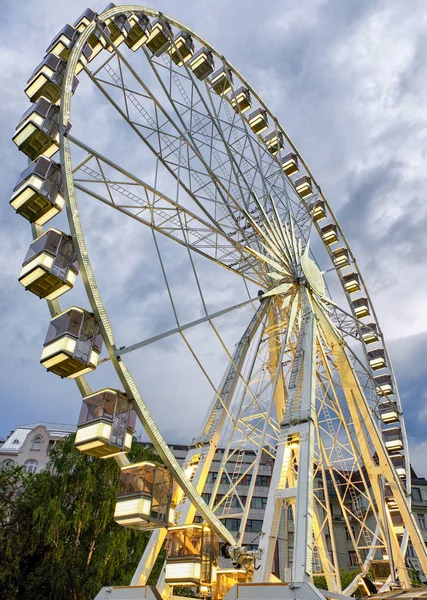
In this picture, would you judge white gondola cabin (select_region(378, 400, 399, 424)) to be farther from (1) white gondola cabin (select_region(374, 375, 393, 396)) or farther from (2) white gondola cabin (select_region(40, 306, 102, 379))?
(2) white gondola cabin (select_region(40, 306, 102, 379))

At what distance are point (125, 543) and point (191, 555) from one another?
14.7m

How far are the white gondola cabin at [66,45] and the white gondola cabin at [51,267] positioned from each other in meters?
6.26

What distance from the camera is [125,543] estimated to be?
2342cm

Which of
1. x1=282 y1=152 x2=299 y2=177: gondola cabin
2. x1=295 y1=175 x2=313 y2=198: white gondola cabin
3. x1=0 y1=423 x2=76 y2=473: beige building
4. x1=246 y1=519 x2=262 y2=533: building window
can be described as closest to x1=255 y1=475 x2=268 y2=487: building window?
x1=246 y1=519 x2=262 y2=533: building window

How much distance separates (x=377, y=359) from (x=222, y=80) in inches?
583

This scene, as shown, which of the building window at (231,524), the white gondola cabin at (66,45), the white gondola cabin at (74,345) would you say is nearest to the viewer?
the white gondola cabin at (74,345)

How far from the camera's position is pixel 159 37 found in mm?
18172

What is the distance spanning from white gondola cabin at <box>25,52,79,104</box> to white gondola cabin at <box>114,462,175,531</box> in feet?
31.6

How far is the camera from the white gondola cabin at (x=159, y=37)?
712 inches

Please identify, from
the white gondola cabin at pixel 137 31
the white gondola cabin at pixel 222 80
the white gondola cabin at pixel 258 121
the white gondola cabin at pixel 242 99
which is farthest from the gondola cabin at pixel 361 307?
the white gondola cabin at pixel 137 31

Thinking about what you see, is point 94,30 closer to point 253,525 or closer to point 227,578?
point 227,578

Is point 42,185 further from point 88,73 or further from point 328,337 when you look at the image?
point 328,337

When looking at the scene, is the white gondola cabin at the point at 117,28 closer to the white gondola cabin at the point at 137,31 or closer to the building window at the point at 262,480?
the white gondola cabin at the point at 137,31

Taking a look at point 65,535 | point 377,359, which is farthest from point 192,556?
point 377,359
